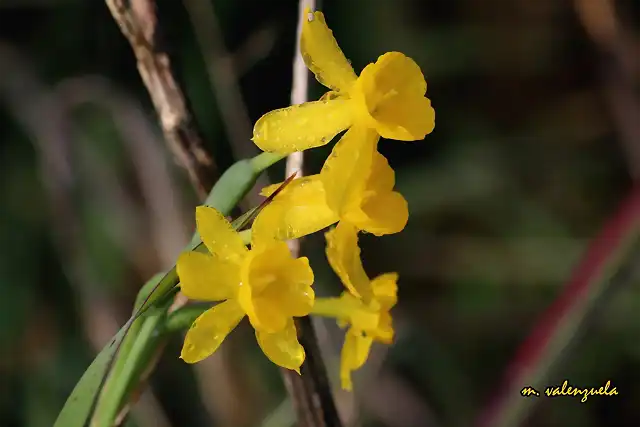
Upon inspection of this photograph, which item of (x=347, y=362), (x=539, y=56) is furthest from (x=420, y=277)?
(x=347, y=362)

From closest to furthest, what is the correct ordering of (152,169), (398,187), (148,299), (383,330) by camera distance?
(148,299), (383,330), (152,169), (398,187)

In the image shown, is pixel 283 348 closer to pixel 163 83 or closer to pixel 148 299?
pixel 148 299

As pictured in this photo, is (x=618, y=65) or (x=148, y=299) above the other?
(x=148, y=299)

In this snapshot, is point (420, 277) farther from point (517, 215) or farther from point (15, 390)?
point (15, 390)

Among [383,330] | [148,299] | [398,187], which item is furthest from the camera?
[398,187]

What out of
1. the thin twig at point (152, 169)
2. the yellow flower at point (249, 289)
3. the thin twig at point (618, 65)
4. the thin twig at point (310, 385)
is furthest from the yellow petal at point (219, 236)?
the thin twig at point (618, 65)

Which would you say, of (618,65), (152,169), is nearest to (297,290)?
(152,169)

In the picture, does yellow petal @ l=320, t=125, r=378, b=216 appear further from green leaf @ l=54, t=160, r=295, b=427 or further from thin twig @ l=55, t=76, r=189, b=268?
thin twig @ l=55, t=76, r=189, b=268

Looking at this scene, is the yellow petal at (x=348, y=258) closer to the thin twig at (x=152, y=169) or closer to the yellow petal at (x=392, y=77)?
the yellow petal at (x=392, y=77)
